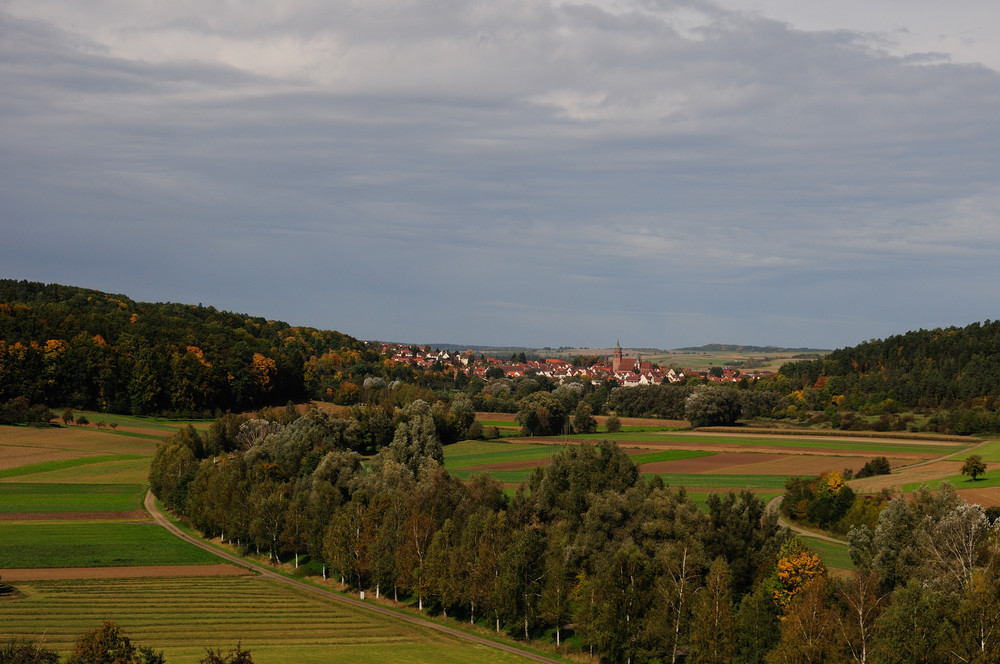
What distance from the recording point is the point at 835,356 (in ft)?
648

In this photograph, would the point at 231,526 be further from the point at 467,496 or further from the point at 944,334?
the point at 944,334

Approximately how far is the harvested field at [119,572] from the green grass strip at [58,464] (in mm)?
33554

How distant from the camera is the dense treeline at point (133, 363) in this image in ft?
375

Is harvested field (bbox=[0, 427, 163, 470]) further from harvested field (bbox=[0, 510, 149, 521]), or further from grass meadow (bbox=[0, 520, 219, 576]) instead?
grass meadow (bbox=[0, 520, 219, 576])

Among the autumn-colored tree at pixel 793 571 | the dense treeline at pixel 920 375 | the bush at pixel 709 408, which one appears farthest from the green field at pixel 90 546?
the dense treeline at pixel 920 375

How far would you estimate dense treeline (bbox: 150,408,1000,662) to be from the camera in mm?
37125

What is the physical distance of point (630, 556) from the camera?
45656 mm

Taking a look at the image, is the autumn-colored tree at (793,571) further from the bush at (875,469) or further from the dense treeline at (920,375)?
the dense treeline at (920,375)

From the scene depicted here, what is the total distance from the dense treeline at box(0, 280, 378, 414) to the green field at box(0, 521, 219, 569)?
51946mm

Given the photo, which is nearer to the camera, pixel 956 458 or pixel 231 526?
pixel 231 526

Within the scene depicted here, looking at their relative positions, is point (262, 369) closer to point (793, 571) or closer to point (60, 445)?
point (60, 445)

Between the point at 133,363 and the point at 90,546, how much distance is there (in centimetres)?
6465

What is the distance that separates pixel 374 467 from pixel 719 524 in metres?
30.8

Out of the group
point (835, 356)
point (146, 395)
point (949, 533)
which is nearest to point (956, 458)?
point (949, 533)
